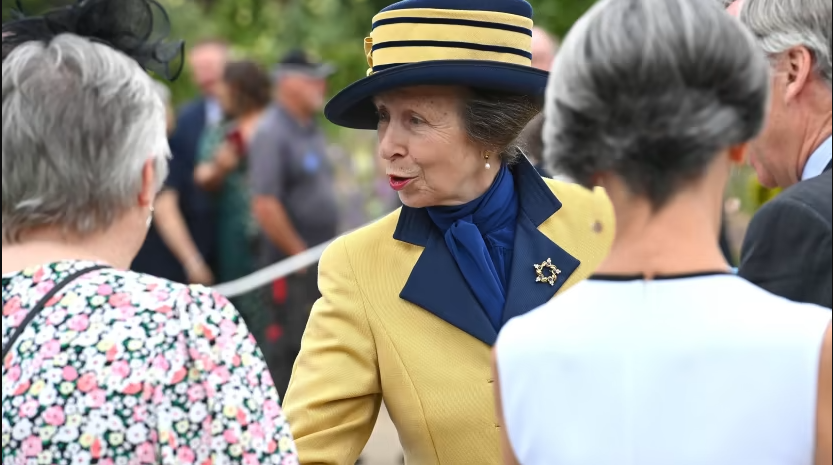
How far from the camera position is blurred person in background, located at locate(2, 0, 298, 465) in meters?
2.10

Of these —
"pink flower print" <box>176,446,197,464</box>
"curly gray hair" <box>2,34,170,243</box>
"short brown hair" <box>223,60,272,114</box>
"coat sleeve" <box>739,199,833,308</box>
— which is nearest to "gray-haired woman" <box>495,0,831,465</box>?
"coat sleeve" <box>739,199,833,308</box>

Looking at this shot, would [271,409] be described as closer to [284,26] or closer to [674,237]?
[674,237]

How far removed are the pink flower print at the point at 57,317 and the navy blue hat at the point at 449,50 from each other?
4.08ft

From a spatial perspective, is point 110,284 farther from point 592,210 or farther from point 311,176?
point 311,176

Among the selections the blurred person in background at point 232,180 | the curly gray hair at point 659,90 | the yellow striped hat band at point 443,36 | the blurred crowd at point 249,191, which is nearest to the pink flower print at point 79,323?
the curly gray hair at point 659,90

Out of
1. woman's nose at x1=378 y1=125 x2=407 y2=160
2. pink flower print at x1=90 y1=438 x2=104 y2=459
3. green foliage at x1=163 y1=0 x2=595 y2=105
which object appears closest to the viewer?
pink flower print at x1=90 y1=438 x2=104 y2=459

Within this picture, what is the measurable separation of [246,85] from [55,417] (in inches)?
268

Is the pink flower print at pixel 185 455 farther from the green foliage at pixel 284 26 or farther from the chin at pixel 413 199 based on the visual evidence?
the green foliage at pixel 284 26

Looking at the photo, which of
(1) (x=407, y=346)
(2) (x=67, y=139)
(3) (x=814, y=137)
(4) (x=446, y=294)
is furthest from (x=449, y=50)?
(2) (x=67, y=139)

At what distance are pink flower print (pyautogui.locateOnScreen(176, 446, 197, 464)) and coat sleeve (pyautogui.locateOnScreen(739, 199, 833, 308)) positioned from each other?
1080 millimetres

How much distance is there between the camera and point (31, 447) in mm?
2098

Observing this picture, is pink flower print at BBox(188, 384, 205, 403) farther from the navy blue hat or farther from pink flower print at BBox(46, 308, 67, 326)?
the navy blue hat

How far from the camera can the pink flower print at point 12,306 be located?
7.11 ft

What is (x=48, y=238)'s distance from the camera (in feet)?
7.41
